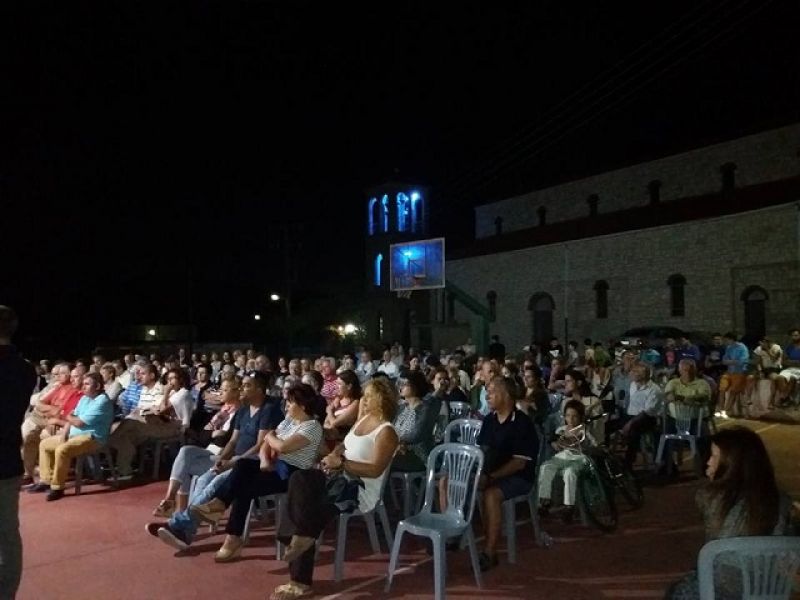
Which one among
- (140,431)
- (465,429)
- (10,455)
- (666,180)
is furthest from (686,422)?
(666,180)

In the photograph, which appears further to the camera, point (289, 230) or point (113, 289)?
point (113, 289)

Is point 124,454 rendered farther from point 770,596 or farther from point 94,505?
point 770,596

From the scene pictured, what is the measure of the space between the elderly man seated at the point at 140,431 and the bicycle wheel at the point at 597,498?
15.6 feet

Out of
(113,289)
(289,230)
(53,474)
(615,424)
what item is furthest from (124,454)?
(113,289)

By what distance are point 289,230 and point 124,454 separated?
66.3ft

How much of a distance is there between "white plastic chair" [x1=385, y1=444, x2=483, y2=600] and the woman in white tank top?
37 cm

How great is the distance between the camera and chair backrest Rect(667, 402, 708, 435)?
318 inches

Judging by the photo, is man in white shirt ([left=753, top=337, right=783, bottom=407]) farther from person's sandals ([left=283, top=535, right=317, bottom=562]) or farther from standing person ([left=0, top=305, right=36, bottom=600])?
standing person ([left=0, top=305, right=36, bottom=600])

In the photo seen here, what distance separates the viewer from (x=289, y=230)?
→ 27.7 metres

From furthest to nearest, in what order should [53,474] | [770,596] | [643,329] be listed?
[643,329] → [53,474] → [770,596]

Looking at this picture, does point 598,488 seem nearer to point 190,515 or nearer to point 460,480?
point 460,480

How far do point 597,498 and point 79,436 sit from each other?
16.8 ft

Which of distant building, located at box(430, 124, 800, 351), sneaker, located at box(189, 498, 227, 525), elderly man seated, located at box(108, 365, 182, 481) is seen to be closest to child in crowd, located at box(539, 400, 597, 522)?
sneaker, located at box(189, 498, 227, 525)

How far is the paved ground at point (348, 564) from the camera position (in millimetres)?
4613
